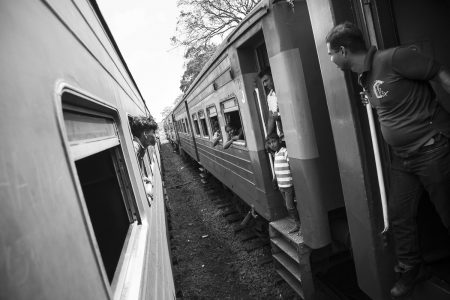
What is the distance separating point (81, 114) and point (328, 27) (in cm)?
177

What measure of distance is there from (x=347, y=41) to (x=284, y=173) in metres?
1.68

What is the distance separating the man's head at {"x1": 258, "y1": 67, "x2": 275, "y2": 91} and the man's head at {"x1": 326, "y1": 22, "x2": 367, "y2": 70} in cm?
146

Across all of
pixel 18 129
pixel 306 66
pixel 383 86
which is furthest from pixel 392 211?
pixel 18 129

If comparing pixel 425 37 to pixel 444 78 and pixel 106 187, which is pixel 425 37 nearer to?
pixel 444 78

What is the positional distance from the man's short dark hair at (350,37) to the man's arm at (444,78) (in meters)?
0.45

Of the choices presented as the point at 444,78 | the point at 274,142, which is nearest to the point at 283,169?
the point at 274,142

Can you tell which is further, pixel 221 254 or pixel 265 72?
pixel 221 254

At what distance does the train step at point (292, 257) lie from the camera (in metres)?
3.07

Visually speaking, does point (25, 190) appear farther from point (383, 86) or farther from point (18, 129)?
point (383, 86)

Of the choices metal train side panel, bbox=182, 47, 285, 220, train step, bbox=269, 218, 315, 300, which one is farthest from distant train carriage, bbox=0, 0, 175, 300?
metal train side panel, bbox=182, 47, 285, 220

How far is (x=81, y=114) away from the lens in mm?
1521

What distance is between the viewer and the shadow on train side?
6.89 ft

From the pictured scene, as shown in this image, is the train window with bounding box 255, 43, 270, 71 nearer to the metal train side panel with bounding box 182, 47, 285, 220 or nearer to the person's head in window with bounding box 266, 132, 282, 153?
the metal train side panel with bounding box 182, 47, 285, 220

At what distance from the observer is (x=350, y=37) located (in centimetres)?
193
